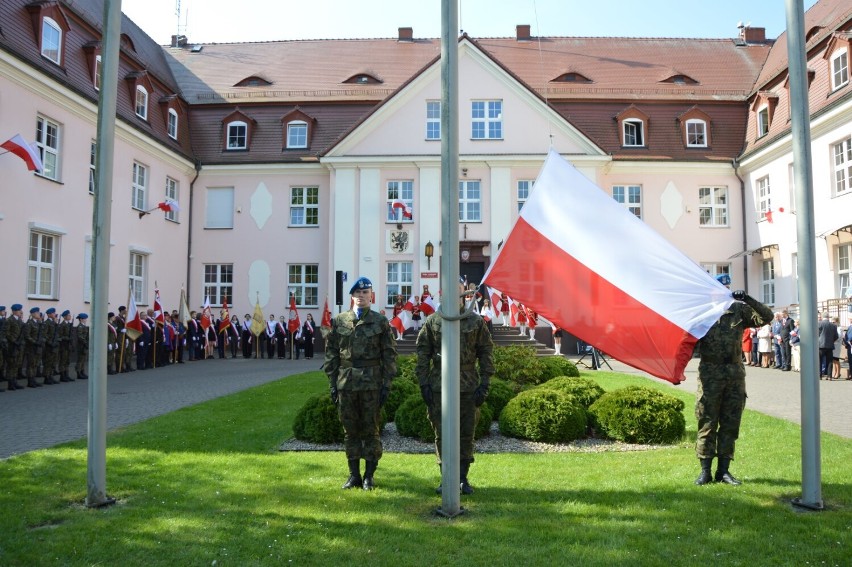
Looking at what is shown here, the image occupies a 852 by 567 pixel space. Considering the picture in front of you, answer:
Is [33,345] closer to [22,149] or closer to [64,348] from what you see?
[64,348]

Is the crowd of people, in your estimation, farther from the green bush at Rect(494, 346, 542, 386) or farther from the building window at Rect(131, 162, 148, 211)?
the building window at Rect(131, 162, 148, 211)

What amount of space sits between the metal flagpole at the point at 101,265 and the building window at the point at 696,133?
2753 centimetres

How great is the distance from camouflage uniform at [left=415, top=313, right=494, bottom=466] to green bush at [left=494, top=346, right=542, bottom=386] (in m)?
5.56

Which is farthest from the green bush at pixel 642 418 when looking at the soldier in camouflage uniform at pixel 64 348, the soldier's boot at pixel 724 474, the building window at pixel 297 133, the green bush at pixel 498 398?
the building window at pixel 297 133

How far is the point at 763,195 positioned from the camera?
27.8m

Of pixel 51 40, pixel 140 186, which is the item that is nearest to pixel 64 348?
pixel 51 40

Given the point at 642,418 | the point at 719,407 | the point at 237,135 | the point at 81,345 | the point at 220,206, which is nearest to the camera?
the point at 719,407

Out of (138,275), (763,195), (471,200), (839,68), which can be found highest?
(839,68)

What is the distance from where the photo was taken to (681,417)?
944 centimetres

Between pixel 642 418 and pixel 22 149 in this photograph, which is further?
pixel 22 149

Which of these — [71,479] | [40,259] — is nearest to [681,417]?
[71,479]

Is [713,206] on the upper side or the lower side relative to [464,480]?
upper

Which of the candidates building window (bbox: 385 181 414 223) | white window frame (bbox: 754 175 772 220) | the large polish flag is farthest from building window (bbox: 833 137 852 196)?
the large polish flag

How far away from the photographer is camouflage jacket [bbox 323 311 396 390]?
6754 mm
